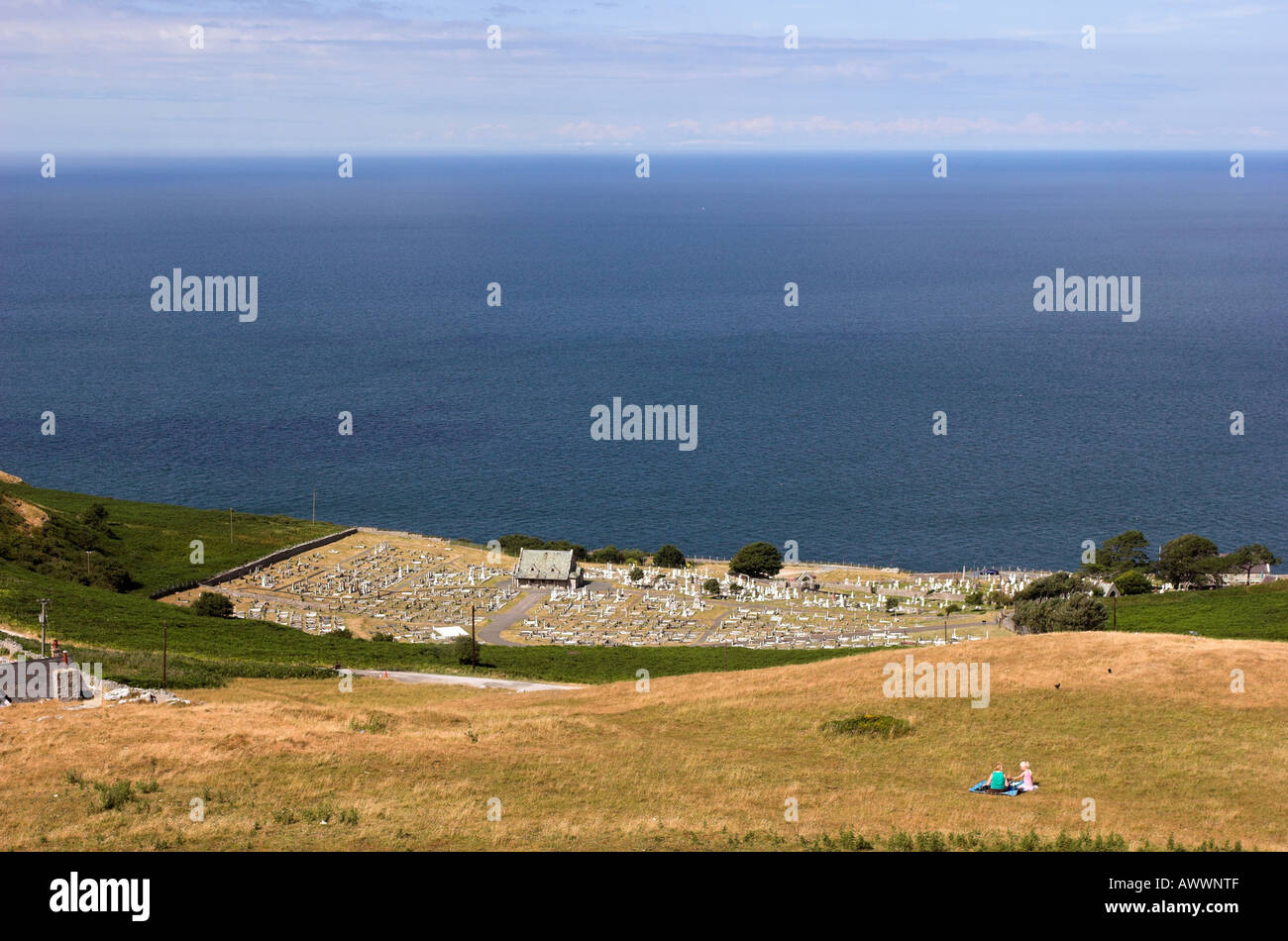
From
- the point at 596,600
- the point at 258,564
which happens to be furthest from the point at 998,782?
the point at 258,564

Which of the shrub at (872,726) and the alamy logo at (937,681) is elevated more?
the alamy logo at (937,681)

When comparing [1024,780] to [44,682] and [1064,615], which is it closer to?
[44,682]

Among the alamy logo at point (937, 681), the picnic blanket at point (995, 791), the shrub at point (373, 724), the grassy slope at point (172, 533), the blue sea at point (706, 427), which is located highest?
the blue sea at point (706, 427)

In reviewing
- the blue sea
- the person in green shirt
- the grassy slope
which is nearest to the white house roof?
the blue sea

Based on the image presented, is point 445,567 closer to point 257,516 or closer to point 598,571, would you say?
point 598,571

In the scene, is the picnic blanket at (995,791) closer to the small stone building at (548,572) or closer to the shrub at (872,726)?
the shrub at (872,726)

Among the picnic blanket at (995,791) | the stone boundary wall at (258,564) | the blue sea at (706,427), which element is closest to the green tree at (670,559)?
the blue sea at (706,427)
